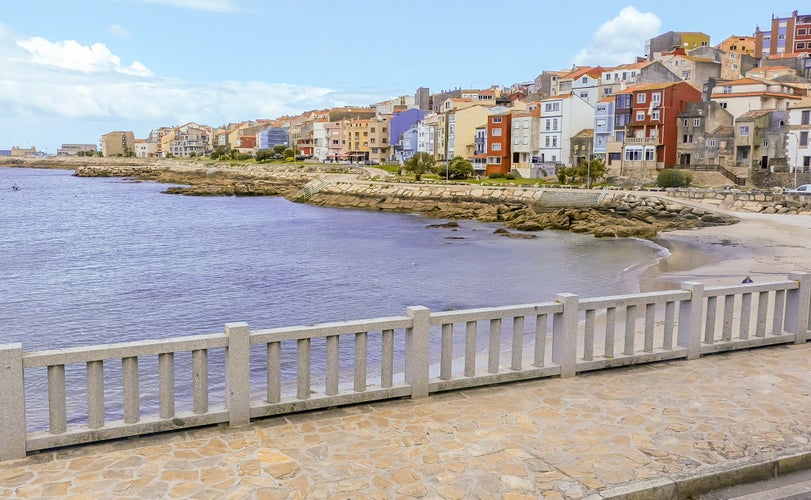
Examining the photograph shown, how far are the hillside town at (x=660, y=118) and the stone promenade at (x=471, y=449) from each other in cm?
6980

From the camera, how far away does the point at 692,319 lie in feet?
33.7

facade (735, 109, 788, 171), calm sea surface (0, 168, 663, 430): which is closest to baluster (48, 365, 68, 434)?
calm sea surface (0, 168, 663, 430)

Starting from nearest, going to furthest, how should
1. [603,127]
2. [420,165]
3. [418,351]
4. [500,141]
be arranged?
[418,351] < [603,127] < [420,165] < [500,141]

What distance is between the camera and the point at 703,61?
95062 mm

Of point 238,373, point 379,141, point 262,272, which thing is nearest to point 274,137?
point 379,141

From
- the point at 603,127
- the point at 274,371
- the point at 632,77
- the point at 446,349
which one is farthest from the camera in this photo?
the point at 632,77

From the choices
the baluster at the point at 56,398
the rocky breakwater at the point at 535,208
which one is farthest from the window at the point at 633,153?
the baluster at the point at 56,398

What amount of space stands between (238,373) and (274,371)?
0.40 m

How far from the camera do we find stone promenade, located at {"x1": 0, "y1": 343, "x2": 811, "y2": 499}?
6203 millimetres

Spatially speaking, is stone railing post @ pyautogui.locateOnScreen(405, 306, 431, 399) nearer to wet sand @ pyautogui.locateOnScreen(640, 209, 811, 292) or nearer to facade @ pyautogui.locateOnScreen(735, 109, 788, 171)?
wet sand @ pyautogui.locateOnScreen(640, 209, 811, 292)

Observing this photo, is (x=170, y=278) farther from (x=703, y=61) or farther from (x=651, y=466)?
(x=703, y=61)

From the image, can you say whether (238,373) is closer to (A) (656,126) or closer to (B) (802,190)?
(B) (802,190)

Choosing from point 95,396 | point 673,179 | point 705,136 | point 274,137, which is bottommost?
point 95,396

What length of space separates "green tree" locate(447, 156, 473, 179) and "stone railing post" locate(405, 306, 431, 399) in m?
87.8
